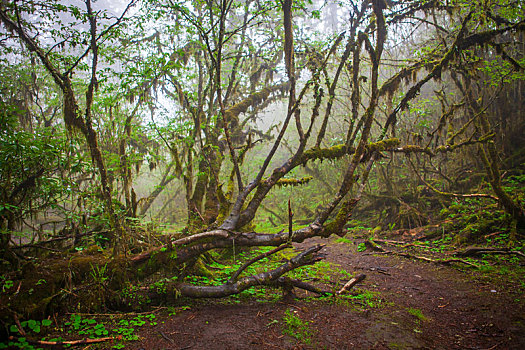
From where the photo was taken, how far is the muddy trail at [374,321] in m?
3.12

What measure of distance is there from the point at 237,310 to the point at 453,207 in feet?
26.6

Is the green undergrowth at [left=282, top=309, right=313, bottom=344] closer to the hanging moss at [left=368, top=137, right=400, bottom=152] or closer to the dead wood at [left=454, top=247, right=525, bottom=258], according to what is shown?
the hanging moss at [left=368, top=137, right=400, bottom=152]

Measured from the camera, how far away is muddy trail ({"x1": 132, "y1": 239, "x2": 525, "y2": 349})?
3.12m

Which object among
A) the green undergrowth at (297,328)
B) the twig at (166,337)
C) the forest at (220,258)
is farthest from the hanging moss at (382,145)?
the twig at (166,337)

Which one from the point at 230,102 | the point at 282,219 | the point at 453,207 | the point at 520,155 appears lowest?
the point at 282,219

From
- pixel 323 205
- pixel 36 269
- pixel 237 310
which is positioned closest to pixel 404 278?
pixel 237 310

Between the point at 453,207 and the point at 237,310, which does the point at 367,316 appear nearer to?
the point at 237,310

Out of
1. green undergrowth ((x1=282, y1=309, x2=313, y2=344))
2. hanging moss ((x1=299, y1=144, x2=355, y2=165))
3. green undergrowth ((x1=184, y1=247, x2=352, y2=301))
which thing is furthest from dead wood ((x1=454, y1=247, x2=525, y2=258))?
green undergrowth ((x1=282, y1=309, x2=313, y2=344))

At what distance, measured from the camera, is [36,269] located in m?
3.57

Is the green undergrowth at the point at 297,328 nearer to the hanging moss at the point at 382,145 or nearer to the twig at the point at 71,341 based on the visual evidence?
the twig at the point at 71,341

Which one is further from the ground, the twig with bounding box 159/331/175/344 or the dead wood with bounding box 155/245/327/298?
the dead wood with bounding box 155/245/327/298

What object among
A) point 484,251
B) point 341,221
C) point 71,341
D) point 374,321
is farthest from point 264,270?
point 484,251

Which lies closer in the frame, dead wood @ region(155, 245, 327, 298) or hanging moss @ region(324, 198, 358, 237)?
dead wood @ region(155, 245, 327, 298)

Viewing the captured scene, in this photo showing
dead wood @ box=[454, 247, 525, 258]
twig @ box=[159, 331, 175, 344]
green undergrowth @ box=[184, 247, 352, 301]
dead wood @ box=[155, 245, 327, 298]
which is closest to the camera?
twig @ box=[159, 331, 175, 344]
